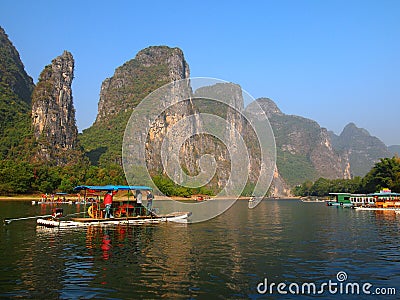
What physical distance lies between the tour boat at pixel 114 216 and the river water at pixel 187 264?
7.52 ft

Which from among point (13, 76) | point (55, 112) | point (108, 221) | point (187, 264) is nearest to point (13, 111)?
point (55, 112)

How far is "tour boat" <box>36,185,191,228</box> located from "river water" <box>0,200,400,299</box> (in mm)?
2294

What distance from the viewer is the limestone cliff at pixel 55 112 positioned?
136 meters

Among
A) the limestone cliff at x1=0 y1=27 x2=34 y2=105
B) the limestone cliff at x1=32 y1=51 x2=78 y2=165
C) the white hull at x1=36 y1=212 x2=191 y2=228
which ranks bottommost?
the white hull at x1=36 y1=212 x2=191 y2=228

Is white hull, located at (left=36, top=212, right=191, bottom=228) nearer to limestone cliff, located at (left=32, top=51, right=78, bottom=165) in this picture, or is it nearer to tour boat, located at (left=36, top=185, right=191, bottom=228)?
tour boat, located at (left=36, top=185, right=191, bottom=228)

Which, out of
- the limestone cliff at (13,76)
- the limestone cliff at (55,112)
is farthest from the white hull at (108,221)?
the limestone cliff at (13,76)

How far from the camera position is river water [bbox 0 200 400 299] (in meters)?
12.6

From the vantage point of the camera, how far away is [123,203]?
34281 millimetres

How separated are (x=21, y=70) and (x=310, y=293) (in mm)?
211480

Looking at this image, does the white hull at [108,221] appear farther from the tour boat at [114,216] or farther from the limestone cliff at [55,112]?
the limestone cliff at [55,112]

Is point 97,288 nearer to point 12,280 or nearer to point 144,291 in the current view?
point 144,291

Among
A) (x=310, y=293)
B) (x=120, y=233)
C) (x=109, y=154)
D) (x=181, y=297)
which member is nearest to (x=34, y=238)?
(x=120, y=233)

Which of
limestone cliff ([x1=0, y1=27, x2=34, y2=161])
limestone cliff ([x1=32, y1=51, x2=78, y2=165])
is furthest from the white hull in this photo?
limestone cliff ([x1=32, y1=51, x2=78, y2=165])

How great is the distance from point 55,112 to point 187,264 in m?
138
